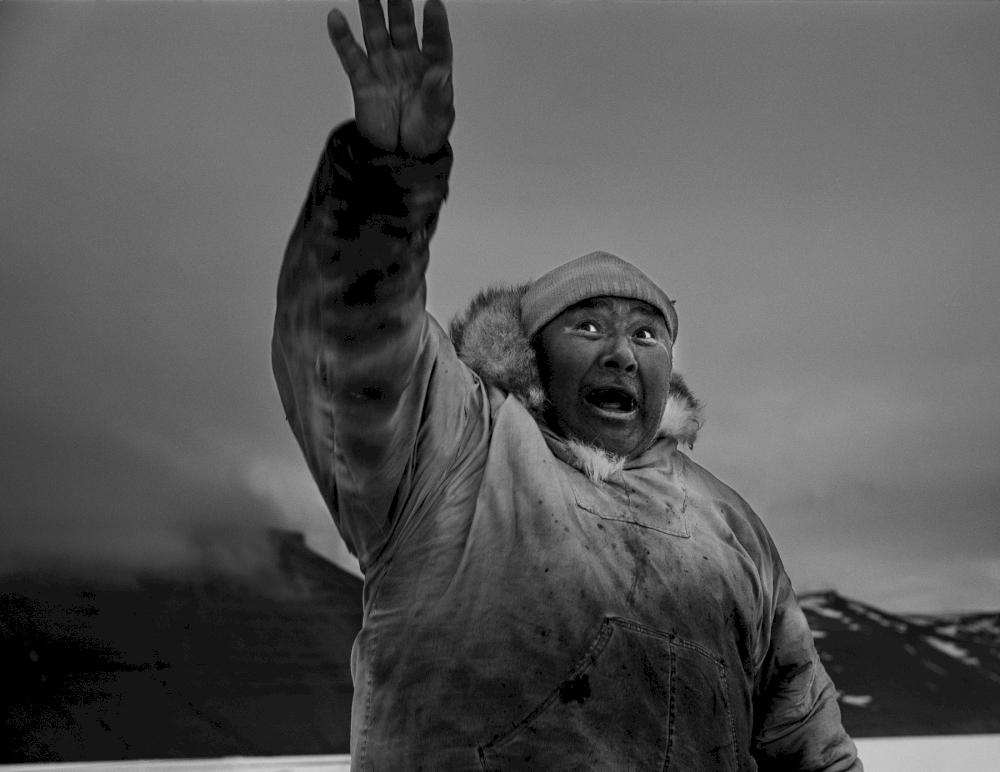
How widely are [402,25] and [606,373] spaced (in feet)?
2.17

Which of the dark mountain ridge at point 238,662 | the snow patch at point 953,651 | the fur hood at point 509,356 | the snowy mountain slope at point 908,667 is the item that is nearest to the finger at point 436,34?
the fur hood at point 509,356

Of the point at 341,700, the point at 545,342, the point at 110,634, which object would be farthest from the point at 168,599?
the point at 545,342

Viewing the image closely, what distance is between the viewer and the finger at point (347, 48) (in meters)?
0.87

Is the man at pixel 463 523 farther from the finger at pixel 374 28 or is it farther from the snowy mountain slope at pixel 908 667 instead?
the snowy mountain slope at pixel 908 667

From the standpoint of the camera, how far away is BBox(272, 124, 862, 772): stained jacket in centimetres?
99

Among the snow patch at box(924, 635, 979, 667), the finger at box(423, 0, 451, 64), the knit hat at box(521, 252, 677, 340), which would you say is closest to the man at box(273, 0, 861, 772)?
the finger at box(423, 0, 451, 64)

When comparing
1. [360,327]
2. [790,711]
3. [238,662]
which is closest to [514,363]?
[360,327]

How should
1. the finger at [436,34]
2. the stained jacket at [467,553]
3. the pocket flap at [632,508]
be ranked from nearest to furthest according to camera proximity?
the finger at [436,34] → the stained jacket at [467,553] → the pocket flap at [632,508]

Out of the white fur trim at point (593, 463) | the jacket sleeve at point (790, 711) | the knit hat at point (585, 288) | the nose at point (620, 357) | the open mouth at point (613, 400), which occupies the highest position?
the knit hat at point (585, 288)

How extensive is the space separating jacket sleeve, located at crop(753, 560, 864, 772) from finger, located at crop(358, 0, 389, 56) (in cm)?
104

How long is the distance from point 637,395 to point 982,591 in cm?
182

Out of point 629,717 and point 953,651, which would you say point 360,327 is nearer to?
point 629,717

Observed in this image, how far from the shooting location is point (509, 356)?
140cm

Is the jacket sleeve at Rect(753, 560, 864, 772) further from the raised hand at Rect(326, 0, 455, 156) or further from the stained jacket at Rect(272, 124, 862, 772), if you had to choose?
the raised hand at Rect(326, 0, 455, 156)
